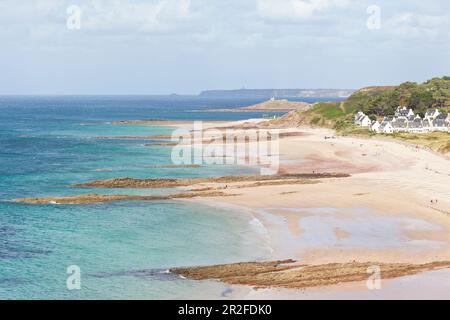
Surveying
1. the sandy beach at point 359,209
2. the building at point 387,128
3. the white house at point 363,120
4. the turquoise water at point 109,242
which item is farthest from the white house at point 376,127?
the turquoise water at point 109,242

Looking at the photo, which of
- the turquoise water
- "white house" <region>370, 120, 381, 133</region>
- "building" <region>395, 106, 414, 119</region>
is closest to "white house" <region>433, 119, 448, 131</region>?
"white house" <region>370, 120, 381, 133</region>

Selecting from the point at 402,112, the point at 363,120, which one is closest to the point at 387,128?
the point at 363,120

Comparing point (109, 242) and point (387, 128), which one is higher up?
point (387, 128)

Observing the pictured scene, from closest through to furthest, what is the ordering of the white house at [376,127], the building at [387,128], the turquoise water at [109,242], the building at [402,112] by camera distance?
the turquoise water at [109,242] → the building at [387,128] → the white house at [376,127] → the building at [402,112]

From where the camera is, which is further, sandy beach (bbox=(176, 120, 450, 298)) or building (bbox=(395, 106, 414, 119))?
building (bbox=(395, 106, 414, 119))

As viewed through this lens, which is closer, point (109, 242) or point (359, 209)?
point (109, 242)

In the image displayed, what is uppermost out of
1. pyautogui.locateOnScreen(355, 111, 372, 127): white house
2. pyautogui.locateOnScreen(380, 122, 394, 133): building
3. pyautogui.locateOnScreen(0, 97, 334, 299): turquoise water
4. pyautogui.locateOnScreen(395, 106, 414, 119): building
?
pyautogui.locateOnScreen(395, 106, 414, 119): building

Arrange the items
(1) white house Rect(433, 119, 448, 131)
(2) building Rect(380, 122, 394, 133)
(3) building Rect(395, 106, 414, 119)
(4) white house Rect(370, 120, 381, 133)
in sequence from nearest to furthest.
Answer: (1) white house Rect(433, 119, 448, 131)
(2) building Rect(380, 122, 394, 133)
(4) white house Rect(370, 120, 381, 133)
(3) building Rect(395, 106, 414, 119)

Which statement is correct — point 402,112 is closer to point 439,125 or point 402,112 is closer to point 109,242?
point 439,125

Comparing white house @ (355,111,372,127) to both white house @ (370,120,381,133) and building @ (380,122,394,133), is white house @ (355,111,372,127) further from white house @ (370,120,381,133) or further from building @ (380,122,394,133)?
building @ (380,122,394,133)

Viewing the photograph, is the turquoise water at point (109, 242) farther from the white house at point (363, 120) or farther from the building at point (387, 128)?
the white house at point (363, 120)

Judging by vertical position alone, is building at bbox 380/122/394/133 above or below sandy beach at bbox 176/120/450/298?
above

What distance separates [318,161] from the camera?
229 ft
